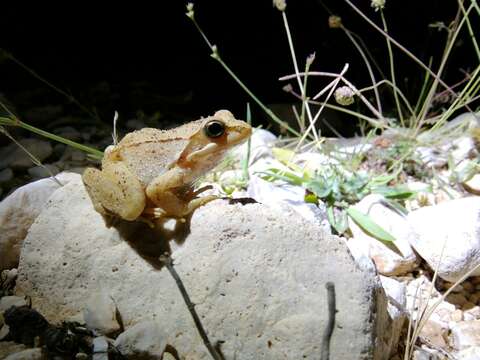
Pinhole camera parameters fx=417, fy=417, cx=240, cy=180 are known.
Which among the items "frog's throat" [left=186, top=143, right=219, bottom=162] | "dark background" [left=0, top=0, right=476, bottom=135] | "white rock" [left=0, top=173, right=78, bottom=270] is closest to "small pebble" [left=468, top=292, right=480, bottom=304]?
"frog's throat" [left=186, top=143, right=219, bottom=162]

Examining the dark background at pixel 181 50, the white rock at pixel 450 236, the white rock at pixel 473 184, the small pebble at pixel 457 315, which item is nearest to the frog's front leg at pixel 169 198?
the white rock at pixel 450 236

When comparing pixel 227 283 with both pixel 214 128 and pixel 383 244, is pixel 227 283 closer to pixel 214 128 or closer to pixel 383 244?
pixel 214 128

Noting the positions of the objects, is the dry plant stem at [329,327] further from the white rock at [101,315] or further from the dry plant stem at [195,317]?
the white rock at [101,315]

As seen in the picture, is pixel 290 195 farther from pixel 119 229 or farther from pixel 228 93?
pixel 228 93

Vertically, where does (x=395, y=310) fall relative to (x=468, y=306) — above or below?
above

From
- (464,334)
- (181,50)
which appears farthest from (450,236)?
(181,50)

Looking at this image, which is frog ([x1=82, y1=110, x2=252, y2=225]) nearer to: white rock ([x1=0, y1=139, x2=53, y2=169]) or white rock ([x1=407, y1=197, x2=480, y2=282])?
white rock ([x1=407, y1=197, x2=480, y2=282])
